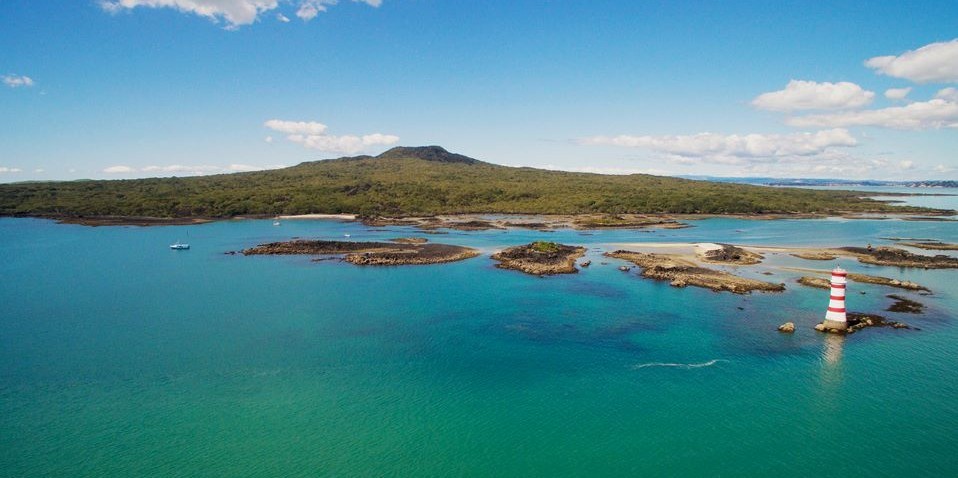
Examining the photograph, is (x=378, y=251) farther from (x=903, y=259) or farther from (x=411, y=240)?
(x=903, y=259)

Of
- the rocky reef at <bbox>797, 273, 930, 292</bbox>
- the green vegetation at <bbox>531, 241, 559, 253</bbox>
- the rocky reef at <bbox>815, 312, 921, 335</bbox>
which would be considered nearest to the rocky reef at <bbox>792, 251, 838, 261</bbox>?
the rocky reef at <bbox>797, 273, 930, 292</bbox>

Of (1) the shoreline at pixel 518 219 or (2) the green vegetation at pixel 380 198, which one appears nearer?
(1) the shoreline at pixel 518 219

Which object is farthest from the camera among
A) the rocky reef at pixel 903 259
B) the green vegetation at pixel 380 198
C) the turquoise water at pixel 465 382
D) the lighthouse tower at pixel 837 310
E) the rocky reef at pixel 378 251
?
the green vegetation at pixel 380 198

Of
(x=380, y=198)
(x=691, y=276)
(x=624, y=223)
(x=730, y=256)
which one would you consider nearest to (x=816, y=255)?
(x=730, y=256)

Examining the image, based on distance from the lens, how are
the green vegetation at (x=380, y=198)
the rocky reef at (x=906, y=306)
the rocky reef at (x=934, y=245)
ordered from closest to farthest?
the rocky reef at (x=906, y=306) < the rocky reef at (x=934, y=245) < the green vegetation at (x=380, y=198)

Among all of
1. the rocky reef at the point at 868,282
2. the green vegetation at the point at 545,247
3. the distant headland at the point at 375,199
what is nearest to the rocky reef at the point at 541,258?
the green vegetation at the point at 545,247

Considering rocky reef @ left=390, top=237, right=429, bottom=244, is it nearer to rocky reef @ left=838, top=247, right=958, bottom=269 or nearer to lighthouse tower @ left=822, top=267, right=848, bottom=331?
lighthouse tower @ left=822, top=267, right=848, bottom=331

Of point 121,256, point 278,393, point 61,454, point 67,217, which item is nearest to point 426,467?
point 278,393

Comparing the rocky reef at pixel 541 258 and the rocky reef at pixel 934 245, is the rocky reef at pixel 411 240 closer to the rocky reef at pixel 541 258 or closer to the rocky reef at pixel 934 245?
the rocky reef at pixel 541 258

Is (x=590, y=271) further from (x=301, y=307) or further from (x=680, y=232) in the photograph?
(x=680, y=232)
